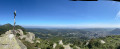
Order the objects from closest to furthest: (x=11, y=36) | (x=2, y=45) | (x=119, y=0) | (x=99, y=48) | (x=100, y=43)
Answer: (x=119, y=0)
(x=2, y=45)
(x=11, y=36)
(x=99, y=48)
(x=100, y=43)

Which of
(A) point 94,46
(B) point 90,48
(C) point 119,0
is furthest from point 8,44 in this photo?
(A) point 94,46

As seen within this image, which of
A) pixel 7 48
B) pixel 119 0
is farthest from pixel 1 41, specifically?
pixel 119 0

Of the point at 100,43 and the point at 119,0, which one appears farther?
the point at 100,43

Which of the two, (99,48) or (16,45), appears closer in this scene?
(16,45)

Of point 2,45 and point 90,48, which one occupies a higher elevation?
point 2,45

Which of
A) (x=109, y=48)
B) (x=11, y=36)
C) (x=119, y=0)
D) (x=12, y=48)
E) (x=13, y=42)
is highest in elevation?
(x=119, y=0)

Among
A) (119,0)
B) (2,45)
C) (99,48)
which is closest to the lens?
(119,0)

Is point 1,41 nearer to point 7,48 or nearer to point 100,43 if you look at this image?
point 7,48

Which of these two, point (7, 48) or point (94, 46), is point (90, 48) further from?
point (7, 48)

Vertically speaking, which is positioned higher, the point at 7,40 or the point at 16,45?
the point at 7,40

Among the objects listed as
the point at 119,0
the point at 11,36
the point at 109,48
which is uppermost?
the point at 119,0
